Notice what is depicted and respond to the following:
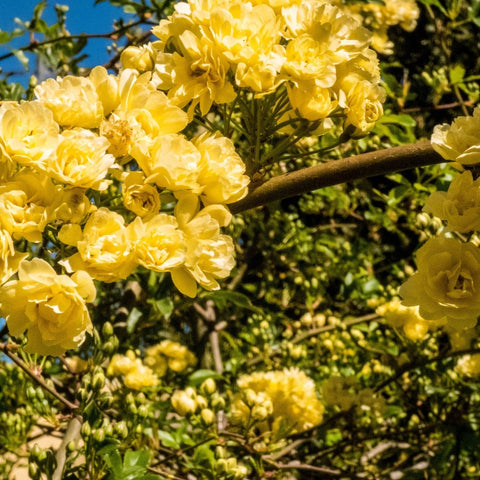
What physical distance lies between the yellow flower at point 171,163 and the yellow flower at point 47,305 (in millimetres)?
144

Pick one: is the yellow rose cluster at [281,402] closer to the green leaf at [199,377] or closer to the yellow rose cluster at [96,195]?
the green leaf at [199,377]

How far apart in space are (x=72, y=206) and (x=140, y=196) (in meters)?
0.08

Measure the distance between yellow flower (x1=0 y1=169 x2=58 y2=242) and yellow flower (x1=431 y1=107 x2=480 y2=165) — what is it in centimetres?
48

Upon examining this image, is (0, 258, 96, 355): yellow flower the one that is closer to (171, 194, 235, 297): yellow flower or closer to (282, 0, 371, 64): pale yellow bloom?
(171, 194, 235, 297): yellow flower

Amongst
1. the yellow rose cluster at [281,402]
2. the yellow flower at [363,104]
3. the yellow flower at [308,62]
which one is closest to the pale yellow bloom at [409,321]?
the yellow rose cluster at [281,402]

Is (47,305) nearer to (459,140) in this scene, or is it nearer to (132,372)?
(459,140)

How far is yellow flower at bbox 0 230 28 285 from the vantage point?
2.00 feet

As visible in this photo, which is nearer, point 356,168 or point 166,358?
point 356,168

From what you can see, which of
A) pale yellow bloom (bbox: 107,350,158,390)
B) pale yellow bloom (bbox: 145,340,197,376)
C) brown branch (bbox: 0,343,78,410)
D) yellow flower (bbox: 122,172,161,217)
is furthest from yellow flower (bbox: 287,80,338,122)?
pale yellow bloom (bbox: 145,340,197,376)

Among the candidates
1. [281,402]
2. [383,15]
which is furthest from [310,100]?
[383,15]

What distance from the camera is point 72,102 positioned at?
2.29 ft

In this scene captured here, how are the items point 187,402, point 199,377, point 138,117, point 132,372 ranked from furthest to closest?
point 199,377, point 132,372, point 187,402, point 138,117

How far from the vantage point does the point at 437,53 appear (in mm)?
5031

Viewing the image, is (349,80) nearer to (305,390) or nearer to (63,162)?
(63,162)
